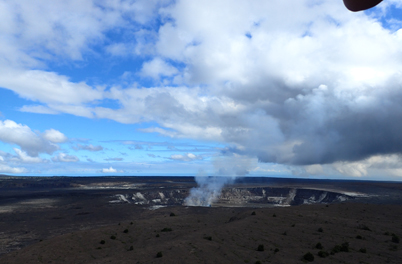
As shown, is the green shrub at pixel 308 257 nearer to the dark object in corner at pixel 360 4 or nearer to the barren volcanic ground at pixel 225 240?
the barren volcanic ground at pixel 225 240

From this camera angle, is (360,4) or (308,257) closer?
(360,4)

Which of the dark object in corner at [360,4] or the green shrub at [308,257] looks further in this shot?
the green shrub at [308,257]

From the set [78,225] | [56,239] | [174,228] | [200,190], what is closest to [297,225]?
[174,228]

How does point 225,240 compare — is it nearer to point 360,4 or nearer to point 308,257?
point 308,257

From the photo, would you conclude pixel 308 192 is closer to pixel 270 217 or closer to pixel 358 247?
pixel 270 217

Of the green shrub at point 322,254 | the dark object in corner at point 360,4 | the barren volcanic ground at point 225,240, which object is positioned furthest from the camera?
the barren volcanic ground at point 225,240

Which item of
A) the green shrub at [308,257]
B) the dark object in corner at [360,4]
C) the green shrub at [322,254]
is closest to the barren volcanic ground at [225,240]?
the green shrub at [322,254]

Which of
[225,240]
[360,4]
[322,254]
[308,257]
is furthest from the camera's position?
[225,240]

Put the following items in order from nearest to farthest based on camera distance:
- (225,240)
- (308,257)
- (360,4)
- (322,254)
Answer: (360,4)
(308,257)
(322,254)
(225,240)

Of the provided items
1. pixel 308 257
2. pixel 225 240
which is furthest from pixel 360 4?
pixel 225 240

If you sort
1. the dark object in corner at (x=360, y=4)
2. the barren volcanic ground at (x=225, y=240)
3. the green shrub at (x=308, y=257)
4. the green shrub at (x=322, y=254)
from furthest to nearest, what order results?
the barren volcanic ground at (x=225, y=240) < the green shrub at (x=322, y=254) < the green shrub at (x=308, y=257) < the dark object in corner at (x=360, y=4)

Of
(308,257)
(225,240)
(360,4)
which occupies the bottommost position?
(225,240)
